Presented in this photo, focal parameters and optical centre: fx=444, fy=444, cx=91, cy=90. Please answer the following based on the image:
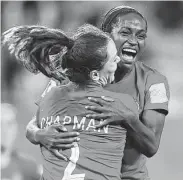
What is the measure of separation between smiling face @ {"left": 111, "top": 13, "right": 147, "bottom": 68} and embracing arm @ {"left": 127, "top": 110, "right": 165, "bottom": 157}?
0.19 metres

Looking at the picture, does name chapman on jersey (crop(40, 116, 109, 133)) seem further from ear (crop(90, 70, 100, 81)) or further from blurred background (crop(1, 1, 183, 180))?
blurred background (crop(1, 1, 183, 180))

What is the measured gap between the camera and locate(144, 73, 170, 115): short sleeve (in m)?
1.39

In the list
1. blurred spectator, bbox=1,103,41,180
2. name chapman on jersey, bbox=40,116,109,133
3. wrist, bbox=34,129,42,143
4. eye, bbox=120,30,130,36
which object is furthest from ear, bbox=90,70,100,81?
blurred spectator, bbox=1,103,41,180

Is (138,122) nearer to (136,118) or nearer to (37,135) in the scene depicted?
(136,118)

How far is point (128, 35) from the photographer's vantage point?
1.44 m

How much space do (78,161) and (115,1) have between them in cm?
153

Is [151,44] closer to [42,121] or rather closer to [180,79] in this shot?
[180,79]

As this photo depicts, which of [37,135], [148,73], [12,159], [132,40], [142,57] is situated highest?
[132,40]

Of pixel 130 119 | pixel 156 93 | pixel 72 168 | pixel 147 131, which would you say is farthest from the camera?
pixel 156 93

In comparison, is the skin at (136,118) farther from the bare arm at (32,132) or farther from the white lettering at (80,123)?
the bare arm at (32,132)

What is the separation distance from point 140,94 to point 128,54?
14 centimetres

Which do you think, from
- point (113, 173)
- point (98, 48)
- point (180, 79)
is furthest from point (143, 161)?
point (180, 79)

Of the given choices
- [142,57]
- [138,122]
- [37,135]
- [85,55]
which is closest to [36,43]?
[85,55]

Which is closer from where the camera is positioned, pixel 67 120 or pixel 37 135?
pixel 67 120
